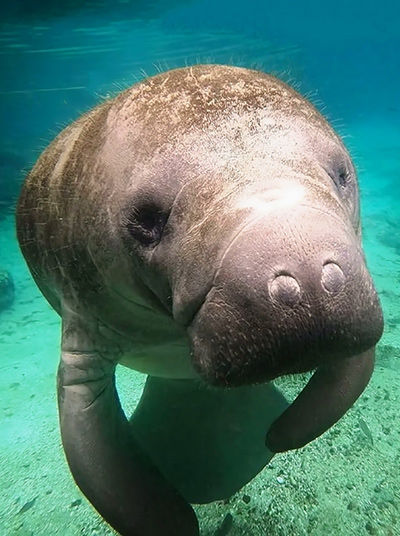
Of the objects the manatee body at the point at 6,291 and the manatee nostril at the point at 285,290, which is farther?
the manatee body at the point at 6,291

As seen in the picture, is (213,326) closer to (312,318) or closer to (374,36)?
(312,318)

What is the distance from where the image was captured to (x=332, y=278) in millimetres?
1646

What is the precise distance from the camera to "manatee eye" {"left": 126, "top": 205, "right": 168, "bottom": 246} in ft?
7.14

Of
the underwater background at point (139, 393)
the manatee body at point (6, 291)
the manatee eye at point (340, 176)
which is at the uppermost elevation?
the manatee eye at point (340, 176)

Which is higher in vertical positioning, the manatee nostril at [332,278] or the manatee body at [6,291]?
the manatee nostril at [332,278]

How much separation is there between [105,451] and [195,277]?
1.34 metres

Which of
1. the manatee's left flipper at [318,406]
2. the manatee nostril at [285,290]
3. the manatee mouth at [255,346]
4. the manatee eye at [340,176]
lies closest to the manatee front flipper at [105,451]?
the manatee's left flipper at [318,406]

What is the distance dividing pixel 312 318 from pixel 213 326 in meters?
0.35

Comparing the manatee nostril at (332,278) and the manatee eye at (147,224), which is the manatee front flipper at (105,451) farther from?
the manatee nostril at (332,278)

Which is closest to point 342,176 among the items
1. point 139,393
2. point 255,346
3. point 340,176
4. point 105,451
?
point 340,176

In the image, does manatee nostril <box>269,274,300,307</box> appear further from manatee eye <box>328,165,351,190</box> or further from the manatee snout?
manatee eye <box>328,165,351,190</box>

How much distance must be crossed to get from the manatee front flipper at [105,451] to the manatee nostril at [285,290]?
1.52 meters

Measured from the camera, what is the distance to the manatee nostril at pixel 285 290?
162cm

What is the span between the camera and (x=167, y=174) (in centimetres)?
212
